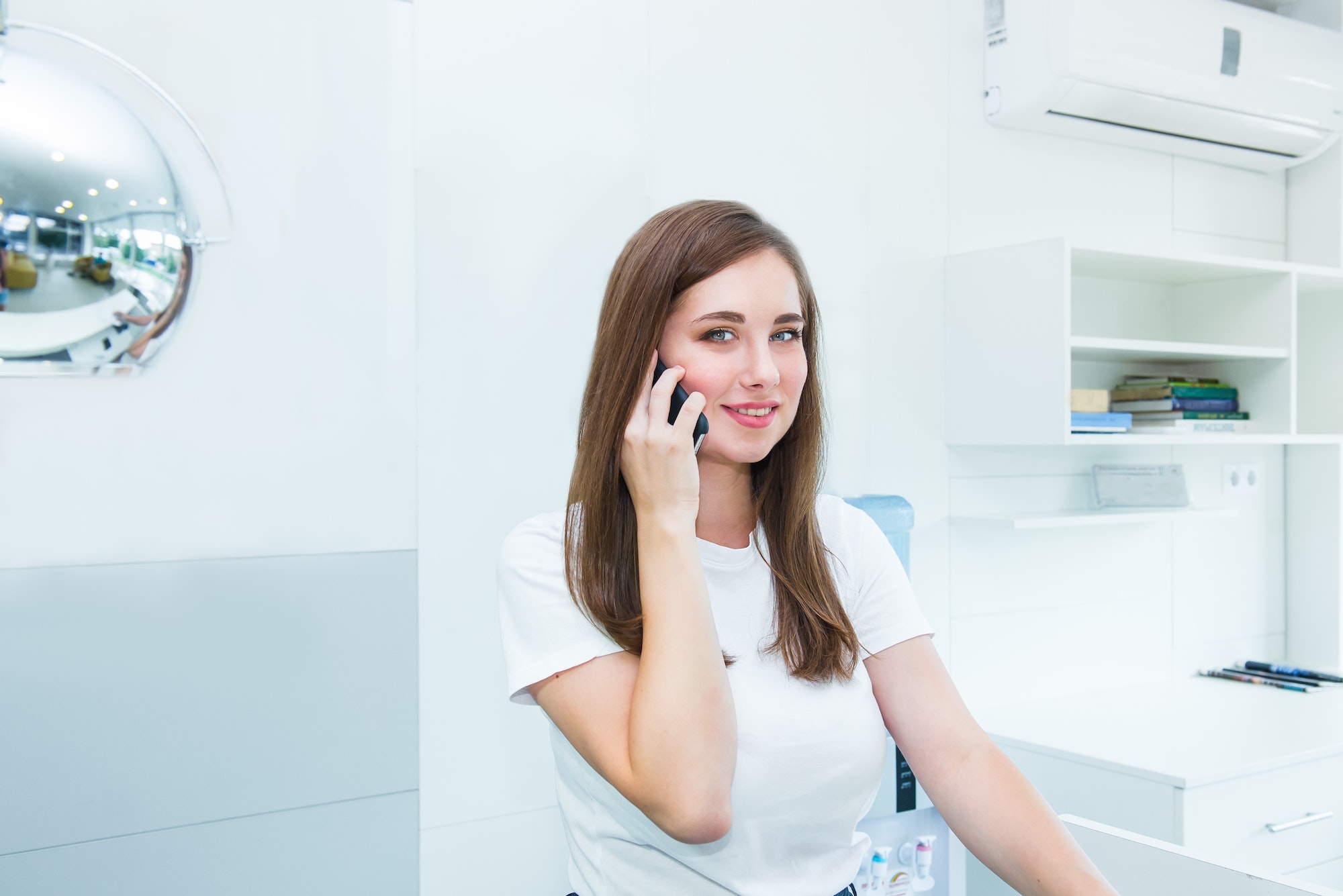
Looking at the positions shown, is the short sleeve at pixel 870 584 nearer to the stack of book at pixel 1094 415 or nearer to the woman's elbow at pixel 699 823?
the woman's elbow at pixel 699 823

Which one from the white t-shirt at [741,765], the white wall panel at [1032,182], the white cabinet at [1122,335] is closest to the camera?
the white t-shirt at [741,765]

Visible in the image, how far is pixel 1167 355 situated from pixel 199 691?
90.4 inches

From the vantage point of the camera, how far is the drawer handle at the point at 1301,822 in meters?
2.05

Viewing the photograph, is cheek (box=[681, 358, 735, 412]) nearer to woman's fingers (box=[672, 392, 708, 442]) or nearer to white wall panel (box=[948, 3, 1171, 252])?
woman's fingers (box=[672, 392, 708, 442])

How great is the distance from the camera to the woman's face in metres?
1.19

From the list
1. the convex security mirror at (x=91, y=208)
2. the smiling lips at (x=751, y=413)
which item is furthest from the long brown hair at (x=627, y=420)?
the convex security mirror at (x=91, y=208)

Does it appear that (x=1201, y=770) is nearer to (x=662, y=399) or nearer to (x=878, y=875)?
(x=878, y=875)

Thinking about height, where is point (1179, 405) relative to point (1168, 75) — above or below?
below

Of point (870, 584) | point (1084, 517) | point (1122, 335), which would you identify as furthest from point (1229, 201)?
point (870, 584)

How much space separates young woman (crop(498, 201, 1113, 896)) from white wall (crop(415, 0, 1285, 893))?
61cm

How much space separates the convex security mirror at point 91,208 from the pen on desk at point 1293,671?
9.02 ft

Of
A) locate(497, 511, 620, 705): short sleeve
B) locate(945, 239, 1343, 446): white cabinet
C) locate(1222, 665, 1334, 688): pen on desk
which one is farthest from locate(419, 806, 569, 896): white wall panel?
locate(1222, 665, 1334, 688): pen on desk

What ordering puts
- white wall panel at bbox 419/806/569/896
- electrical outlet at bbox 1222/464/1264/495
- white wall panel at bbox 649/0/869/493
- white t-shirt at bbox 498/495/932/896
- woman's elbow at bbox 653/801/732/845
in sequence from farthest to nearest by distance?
electrical outlet at bbox 1222/464/1264/495, white wall panel at bbox 649/0/869/493, white wall panel at bbox 419/806/569/896, white t-shirt at bbox 498/495/932/896, woman's elbow at bbox 653/801/732/845

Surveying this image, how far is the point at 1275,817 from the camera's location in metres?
2.05
